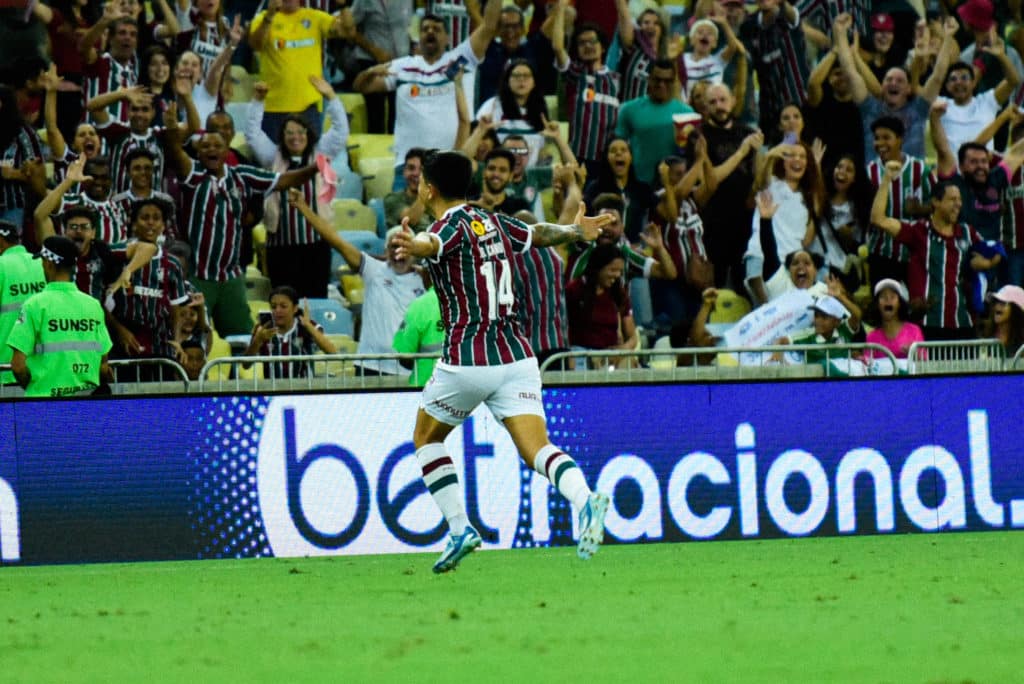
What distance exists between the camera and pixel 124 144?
14.7 m

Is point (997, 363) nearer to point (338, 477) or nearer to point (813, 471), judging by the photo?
point (813, 471)

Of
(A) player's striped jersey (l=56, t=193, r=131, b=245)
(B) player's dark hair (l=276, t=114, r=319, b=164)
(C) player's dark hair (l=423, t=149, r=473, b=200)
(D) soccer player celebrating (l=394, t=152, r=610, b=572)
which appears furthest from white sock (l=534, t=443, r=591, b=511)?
(B) player's dark hair (l=276, t=114, r=319, b=164)

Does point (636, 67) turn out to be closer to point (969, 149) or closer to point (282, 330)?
point (969, 149)

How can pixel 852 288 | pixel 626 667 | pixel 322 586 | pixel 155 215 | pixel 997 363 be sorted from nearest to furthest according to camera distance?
1. pixel 626 667
2. pixel 322 586
3. pixel 997 363
4. pixel 155 215
5. pixel 852 288

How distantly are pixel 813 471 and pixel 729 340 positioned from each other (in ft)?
8.65

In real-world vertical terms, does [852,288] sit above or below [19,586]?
above

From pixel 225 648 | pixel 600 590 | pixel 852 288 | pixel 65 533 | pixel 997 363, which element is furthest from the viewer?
pixel 852 288

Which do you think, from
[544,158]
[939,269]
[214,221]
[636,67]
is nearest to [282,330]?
[214,221]

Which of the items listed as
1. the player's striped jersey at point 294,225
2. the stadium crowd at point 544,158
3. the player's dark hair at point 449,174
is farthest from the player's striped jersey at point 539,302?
the player's dark hair at point 449,174

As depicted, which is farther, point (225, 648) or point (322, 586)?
point (322, 586)

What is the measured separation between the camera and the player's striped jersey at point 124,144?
570 inches

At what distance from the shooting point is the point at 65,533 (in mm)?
11484

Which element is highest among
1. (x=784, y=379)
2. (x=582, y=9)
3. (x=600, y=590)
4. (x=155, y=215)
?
(x=582, y=9)

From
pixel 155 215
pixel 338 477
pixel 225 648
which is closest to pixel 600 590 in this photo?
pixel 225 648
